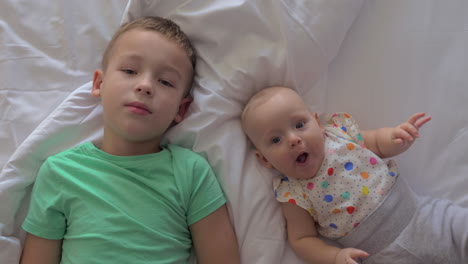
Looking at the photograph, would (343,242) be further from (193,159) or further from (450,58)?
(450,58)

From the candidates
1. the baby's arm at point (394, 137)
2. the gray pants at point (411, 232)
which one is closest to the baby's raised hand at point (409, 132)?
the baby's arm at point (394, 137)

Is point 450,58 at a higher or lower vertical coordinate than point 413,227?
higher

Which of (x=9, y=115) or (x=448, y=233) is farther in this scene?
(x=9, y=115)

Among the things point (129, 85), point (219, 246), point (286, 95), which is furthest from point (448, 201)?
point (129, 85)

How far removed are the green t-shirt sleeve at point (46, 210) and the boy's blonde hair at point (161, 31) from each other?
1.10 ft

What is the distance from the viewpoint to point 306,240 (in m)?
1.03

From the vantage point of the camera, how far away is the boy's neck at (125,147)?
1077 mm

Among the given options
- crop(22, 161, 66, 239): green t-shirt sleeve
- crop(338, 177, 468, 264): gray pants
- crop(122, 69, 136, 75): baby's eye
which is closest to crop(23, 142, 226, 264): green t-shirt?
crop(22, 161, 66, 239): green t-shirt sleeve

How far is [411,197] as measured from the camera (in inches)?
40.9

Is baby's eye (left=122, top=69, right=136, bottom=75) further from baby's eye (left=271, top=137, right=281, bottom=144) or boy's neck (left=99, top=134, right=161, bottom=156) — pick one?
baby's eye (left=271, top=137, right=281, bottom=144)

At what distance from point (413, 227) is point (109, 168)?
79cm

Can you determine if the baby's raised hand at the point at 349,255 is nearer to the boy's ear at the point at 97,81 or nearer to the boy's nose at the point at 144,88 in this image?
the boy's nose at the point at 144,88

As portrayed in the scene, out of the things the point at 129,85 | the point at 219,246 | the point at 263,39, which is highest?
the point at 263,39

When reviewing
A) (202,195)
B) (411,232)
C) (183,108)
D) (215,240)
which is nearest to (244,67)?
(183,108)
